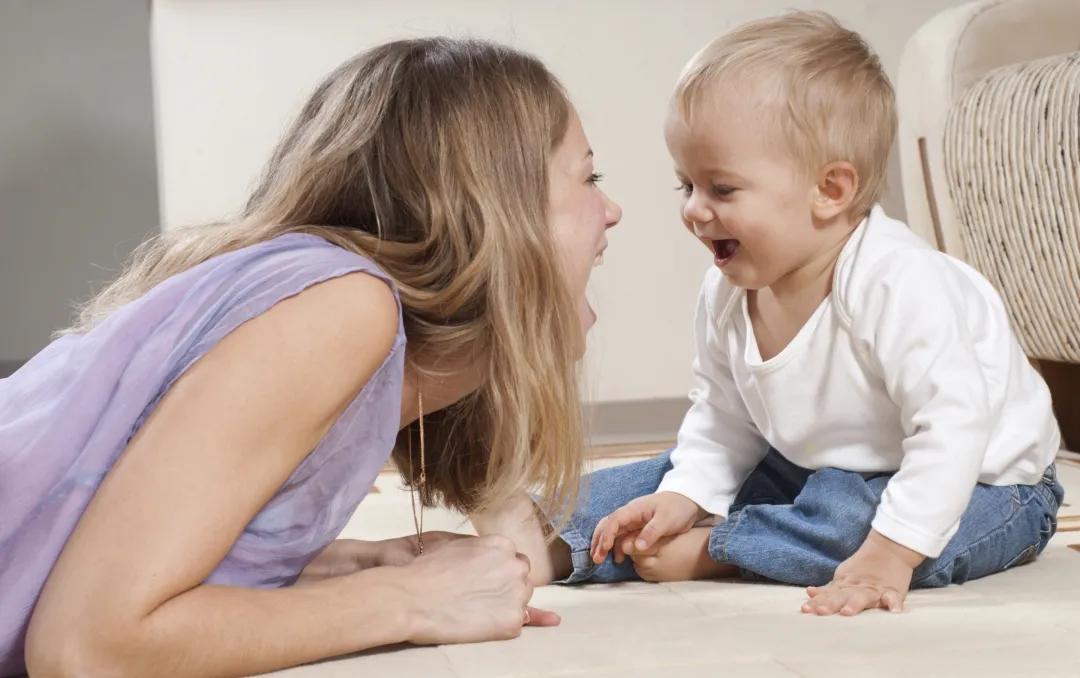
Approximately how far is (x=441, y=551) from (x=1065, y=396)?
1360 millimetres

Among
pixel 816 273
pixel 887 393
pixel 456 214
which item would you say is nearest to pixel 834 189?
pixel 816 273

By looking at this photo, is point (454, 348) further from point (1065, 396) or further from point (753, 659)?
point (1065, 396)

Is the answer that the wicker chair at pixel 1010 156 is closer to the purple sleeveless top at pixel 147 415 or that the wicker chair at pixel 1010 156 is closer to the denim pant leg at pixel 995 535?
the denim pant leg at pixel 995 535

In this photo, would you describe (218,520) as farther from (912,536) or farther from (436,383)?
(912,536)

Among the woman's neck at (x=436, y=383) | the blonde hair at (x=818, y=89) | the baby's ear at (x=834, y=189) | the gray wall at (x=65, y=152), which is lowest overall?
the gray wall at (x=65, y=152)

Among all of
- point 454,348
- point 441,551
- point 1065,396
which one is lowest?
point 1065,396

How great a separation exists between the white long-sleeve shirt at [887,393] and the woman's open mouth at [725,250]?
6 cm

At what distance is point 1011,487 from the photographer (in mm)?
1170

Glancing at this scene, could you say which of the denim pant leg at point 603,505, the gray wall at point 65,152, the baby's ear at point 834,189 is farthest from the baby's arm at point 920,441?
the gray wall at point 65,152

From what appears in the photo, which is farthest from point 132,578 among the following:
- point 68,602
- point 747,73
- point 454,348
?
point 747,73

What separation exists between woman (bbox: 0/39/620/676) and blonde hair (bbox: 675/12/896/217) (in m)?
0.23

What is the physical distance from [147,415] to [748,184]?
1.83 ft

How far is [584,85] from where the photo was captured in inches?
88.9

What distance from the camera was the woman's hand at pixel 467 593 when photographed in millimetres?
905
